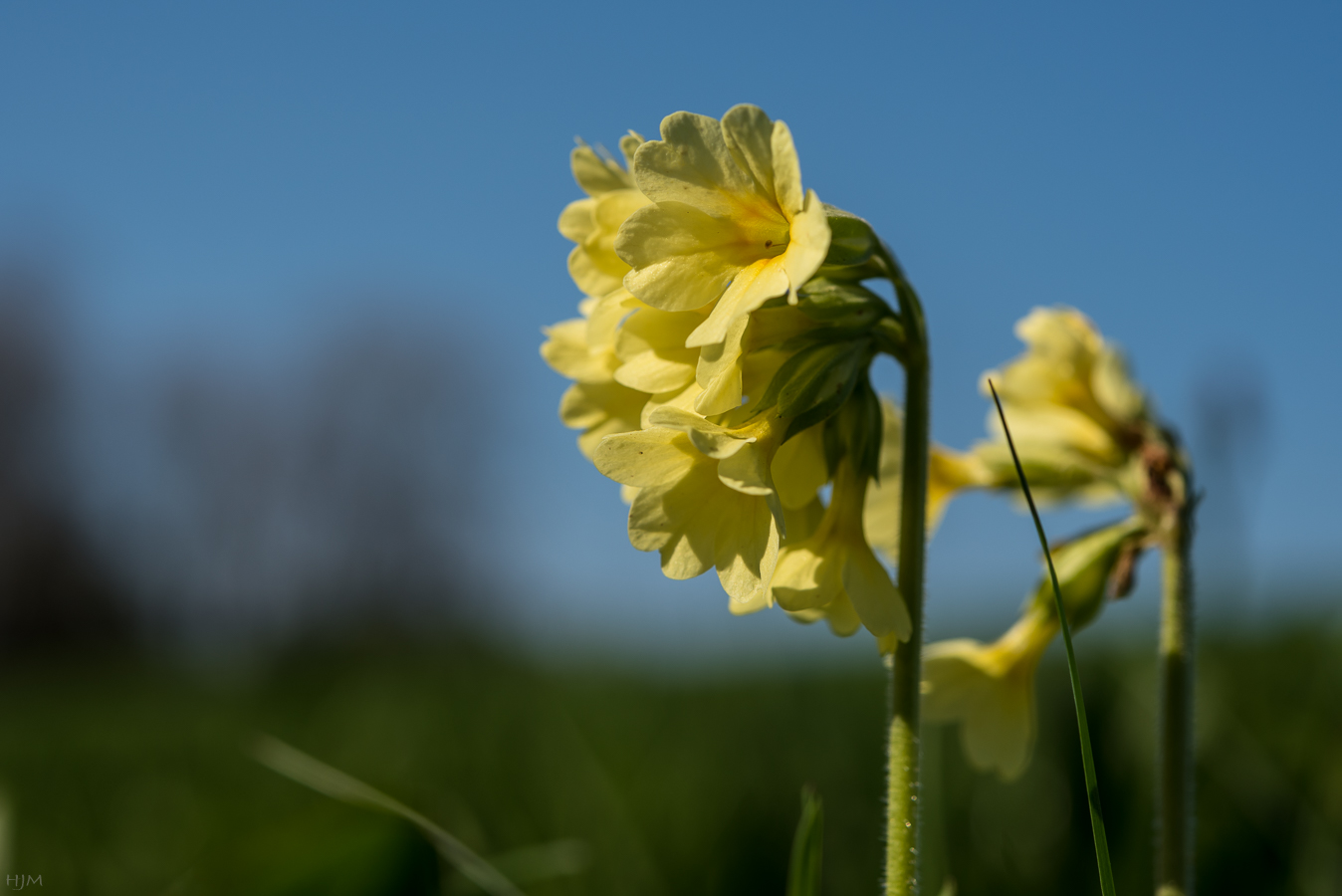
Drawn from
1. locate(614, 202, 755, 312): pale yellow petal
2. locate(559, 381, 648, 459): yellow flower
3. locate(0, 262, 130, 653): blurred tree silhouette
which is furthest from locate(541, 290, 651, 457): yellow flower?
locate(0, 262, 130, 653): blurred tree silhouette

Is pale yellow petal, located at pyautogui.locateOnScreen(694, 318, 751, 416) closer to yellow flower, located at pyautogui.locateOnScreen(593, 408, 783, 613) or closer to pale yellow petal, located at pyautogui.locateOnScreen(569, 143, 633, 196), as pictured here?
yellow flower, located at pyautogui.locateOnScreen(593, 408, 783, 613)

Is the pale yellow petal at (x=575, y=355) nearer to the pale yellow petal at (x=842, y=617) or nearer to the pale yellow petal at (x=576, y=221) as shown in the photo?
the pale yellow petal at (x=576, y=221)

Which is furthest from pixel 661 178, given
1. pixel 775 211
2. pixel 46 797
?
pixel 46 797

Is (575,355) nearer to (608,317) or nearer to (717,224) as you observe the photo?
(608,317)

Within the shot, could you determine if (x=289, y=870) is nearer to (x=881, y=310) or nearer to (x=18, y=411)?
(x=881, y=310)

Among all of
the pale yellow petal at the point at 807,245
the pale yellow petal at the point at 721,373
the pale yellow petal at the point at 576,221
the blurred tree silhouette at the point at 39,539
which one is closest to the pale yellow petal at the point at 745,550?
the pale yellow petal at the point at 721,373
